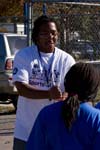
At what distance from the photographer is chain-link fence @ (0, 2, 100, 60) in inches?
417

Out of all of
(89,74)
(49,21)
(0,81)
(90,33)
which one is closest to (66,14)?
(90,33)

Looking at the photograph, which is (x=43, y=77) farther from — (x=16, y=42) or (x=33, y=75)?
(x=16, y=42)

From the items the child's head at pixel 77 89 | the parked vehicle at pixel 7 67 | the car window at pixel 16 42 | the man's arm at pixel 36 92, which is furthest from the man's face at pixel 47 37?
the car window at pixel 16 42

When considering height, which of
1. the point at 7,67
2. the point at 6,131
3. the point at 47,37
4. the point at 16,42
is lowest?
the point at 6,131

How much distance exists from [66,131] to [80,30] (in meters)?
8.09

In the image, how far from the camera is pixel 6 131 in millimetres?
9867

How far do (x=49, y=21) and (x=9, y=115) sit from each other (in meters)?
7.55

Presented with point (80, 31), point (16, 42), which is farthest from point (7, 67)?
point (80, 31)

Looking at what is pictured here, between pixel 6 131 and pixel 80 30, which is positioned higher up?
pixel 80 30

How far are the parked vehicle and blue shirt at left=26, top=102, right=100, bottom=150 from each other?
842cm

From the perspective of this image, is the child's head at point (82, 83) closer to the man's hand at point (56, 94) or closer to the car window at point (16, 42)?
the man's hand at point (56, 94)

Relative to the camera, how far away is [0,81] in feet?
39.3

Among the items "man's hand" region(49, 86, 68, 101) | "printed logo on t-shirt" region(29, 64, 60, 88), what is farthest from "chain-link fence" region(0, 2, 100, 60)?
"man's hand" region(49, 86, 68, 101)

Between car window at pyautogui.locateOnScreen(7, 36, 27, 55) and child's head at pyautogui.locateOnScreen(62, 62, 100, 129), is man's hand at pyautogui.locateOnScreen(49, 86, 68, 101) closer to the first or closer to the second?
child's head at pyautogui.locateOnScreen(62, 62, 100, 129)
